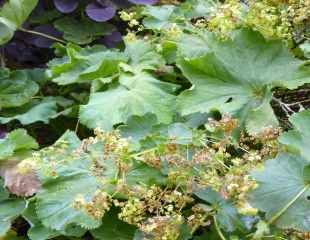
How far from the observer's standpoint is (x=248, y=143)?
1.30 m

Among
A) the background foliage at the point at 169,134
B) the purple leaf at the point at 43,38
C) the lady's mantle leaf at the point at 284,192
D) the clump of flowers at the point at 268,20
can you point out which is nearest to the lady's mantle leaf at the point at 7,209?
the background foliage at the point at 169,134

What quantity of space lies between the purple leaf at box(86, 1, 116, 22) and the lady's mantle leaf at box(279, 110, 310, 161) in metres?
1.03

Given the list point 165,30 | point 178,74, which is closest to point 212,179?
point 178,74

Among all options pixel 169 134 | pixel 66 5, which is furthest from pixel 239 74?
pixel 66 5

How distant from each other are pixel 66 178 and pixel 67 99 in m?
0.58

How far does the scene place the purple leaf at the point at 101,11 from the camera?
1.98 m

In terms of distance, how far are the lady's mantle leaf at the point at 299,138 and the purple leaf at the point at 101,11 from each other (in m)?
1.03

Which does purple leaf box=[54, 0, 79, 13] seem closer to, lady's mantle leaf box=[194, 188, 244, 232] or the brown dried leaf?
the brown dried leaf

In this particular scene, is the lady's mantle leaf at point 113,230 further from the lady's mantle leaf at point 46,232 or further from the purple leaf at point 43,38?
the purple leaf at point 43,38

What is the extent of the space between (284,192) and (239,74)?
400mm

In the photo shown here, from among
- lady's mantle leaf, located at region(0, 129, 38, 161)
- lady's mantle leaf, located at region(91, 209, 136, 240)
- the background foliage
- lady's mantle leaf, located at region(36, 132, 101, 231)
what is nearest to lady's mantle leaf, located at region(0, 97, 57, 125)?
the background foliage

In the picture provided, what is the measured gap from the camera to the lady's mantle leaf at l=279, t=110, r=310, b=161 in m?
1.07

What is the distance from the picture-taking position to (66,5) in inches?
79.9

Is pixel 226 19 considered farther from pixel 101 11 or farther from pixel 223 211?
pixel 101 11
